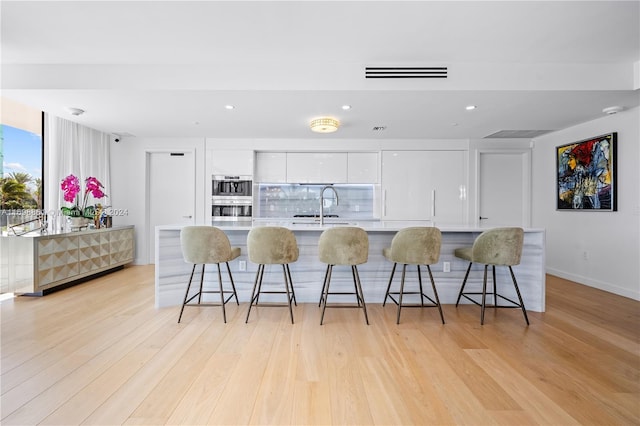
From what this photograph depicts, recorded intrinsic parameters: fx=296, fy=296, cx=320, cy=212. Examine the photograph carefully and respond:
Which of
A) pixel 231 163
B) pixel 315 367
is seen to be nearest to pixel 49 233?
pixel 231 163

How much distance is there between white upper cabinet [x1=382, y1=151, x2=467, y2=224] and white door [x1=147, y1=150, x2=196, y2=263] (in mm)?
3574

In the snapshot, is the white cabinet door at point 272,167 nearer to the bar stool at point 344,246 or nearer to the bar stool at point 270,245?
the bar stool at point 270,245

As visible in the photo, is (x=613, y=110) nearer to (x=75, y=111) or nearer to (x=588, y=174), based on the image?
(x=588, y=174)

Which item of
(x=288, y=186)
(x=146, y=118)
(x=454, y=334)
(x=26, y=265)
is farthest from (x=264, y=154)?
(x=454, y=334)

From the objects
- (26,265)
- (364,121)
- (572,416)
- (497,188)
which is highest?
(364,121)

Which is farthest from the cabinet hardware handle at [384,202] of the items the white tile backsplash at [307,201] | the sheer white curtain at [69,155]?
the sheer white curtain at [69,155]

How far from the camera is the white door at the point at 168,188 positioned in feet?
17.5

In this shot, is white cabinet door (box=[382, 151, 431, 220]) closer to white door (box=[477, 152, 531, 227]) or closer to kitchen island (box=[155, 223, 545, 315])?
white door (box=[477, 152, 531, 227])

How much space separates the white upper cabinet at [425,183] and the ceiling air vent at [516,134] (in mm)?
596

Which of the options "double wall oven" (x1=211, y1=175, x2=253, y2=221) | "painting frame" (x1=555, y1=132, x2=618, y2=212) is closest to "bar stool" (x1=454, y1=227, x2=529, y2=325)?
"painting frame" (x1=555, y1=132, x2=618, y2=212)

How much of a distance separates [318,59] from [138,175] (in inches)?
162

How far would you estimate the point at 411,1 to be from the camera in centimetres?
206

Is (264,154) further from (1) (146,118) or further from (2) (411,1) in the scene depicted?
(2) (411,1)

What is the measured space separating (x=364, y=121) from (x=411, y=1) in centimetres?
204
